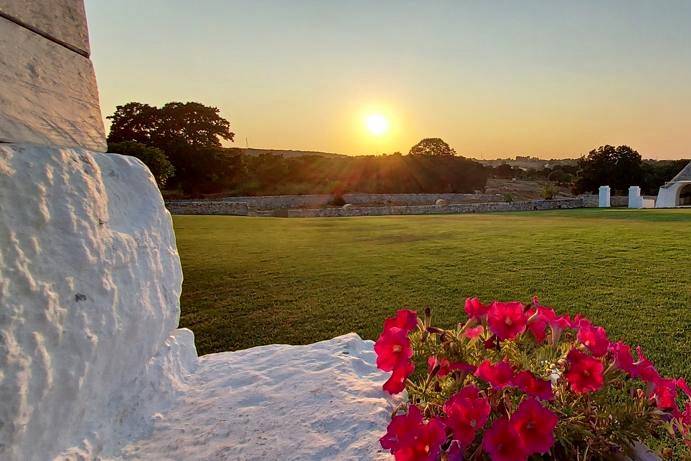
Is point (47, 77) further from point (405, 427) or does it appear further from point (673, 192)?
point (673, 192)

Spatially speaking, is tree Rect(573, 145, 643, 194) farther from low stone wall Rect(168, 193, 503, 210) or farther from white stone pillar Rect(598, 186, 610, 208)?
white stone pillar Rect(598, 186, 610, 208)

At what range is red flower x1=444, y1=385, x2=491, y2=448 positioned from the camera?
107 centimetres

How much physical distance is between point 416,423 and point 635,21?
13653 millimetres

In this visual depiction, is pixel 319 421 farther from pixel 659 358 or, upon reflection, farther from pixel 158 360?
pixel 659 358

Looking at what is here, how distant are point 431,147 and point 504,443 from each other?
60927mm

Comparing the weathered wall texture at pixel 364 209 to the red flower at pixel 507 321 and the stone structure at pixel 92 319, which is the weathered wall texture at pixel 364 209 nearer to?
the stone structure at pixel 92 319

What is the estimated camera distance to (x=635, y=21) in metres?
10.7

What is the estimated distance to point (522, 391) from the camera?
1268mm

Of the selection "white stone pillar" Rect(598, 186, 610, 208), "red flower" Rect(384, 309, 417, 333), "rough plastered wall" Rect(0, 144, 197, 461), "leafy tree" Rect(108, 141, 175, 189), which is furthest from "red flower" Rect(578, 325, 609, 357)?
"white stone pillar" Rect(598, 186, 610, 208)

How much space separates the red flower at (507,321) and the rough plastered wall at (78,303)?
1576mm

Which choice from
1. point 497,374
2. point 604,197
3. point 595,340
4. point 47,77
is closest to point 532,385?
point 497,374

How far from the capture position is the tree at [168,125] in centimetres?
3741

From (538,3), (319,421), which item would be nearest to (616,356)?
(319,421)

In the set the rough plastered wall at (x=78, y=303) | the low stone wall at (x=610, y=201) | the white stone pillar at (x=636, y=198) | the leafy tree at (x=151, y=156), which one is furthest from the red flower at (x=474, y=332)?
the low stone wall at (x=610, y=201)
